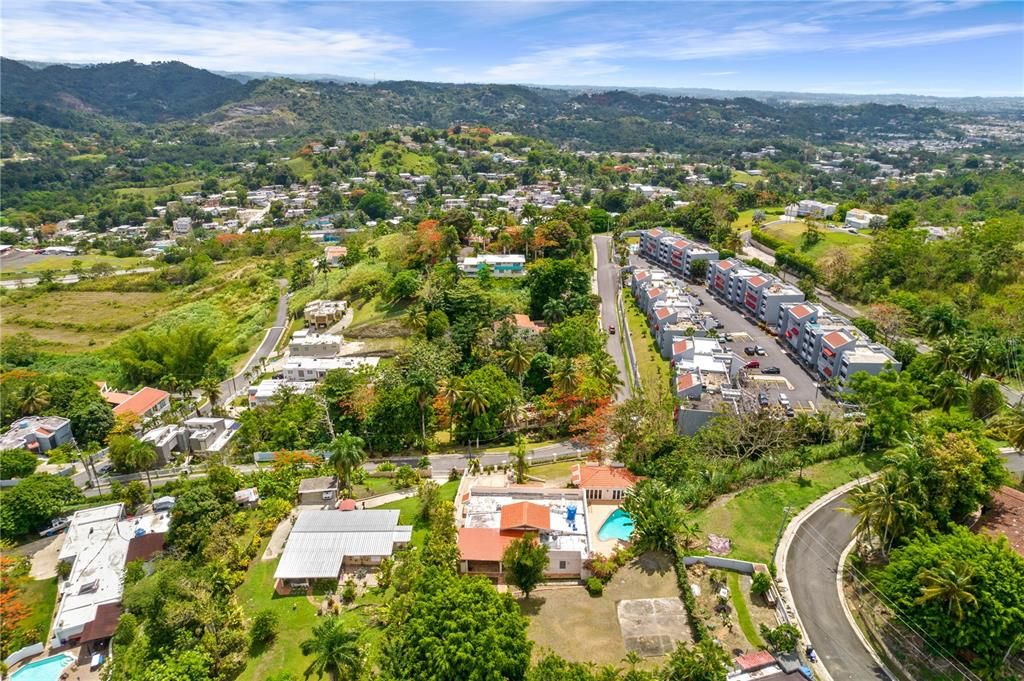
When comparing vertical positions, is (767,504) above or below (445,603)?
below

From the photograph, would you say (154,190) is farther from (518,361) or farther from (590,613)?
(590,613)

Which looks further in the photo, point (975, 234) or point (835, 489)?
point (975, 234)

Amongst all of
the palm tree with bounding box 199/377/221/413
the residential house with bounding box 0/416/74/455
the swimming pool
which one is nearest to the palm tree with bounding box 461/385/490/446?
the palm tree with bounding box 199/377/221/413

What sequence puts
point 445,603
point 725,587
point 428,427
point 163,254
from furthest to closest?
point 163,254
point 428,427
point 725,587
point 445,603

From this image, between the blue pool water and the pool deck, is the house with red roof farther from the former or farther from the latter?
the blue pool water

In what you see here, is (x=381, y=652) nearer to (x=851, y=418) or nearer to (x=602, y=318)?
(x=851, y=418)

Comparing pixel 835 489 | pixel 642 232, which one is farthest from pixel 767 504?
pixel 642 232
